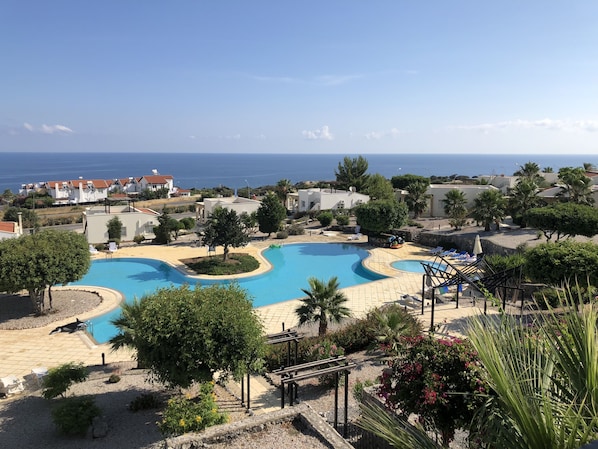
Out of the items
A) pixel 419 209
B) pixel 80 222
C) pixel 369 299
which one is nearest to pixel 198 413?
pixel 369 299

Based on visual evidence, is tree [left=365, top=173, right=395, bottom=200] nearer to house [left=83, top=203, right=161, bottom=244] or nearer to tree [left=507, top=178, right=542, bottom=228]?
tree [left=507, top=178, right=542, bottom=228]

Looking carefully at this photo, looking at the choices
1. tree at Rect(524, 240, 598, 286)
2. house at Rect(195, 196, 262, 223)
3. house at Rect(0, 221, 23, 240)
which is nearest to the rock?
tree at Rect(524, 240, 598, 286)

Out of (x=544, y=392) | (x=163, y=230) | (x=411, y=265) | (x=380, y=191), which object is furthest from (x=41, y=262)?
(x=380, y=191)

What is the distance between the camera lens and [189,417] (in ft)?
28.3

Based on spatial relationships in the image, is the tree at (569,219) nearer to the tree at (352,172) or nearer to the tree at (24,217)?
the tree at (352,172)

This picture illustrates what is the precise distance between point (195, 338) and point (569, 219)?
74.8 feet

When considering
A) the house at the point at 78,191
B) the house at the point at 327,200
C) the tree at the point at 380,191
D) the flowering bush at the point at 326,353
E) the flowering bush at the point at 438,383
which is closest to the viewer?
the flowering bush at the point at 438,383

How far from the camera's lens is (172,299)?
33.5ft

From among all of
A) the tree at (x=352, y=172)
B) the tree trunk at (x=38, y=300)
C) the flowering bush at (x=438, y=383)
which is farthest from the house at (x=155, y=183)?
the flowering bush at (x=438, y=383)

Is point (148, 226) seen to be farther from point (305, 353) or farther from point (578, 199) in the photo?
point (578, 199)

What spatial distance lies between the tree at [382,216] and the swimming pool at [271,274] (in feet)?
7.67

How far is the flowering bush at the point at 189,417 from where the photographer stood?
8.55 m

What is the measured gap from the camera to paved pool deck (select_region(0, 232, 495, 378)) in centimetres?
1514

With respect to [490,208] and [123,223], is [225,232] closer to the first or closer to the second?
[123,223]
